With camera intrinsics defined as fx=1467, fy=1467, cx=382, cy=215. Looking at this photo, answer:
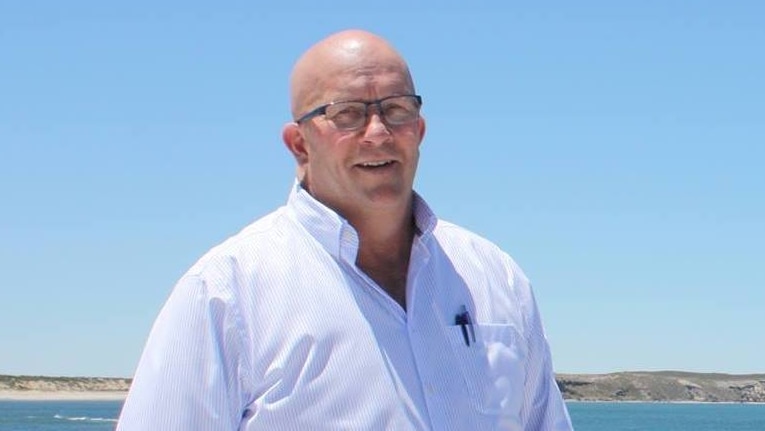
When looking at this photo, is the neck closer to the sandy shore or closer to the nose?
the nose

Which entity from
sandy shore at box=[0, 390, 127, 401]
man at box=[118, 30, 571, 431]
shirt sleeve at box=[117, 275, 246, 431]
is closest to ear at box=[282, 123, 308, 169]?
man at box=[118, 30, 571, 431]

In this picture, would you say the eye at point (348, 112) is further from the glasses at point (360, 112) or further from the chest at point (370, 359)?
the chest at point (370, 359)

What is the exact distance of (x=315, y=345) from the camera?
3232mm

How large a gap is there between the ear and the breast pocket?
1.78ft

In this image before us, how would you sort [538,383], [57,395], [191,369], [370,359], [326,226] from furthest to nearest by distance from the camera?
[57,395]
[538,383]
[326,226]
[370,359]
[191,369]

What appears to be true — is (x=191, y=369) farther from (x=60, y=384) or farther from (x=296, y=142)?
(x=60, y=384)

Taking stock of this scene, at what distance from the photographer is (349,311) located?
10.9 feet

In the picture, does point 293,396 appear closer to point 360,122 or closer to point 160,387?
point 160,387

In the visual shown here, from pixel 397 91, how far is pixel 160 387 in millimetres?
876

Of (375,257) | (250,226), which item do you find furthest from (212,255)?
(375,257)

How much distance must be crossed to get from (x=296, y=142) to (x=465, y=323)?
1.95 feet

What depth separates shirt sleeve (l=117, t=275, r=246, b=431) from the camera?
123 inches

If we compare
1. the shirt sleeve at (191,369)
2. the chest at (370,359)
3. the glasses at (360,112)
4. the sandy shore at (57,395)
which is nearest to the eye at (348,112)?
the glasses at (360,112)

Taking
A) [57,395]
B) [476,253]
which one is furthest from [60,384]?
[476,253]
